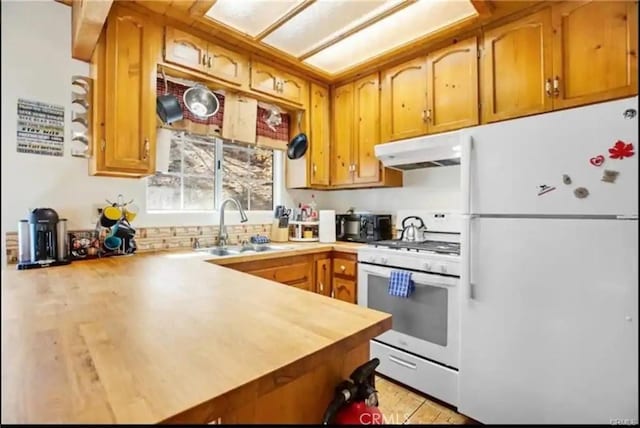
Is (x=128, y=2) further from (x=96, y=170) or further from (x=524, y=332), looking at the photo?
(x=524, y=332)

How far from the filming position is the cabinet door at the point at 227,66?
214cm

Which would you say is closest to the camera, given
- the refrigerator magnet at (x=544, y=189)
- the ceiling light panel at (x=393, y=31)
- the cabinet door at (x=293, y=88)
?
the refrigerator magnet at (x=544, y=189)

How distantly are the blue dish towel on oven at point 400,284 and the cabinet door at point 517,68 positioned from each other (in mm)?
1109

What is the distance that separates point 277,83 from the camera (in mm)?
2529

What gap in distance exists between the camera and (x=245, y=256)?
197 centimetres

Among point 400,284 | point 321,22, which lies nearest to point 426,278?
point 400,284

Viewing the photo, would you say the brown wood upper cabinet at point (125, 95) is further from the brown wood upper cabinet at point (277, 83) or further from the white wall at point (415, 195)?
the white wall at point (415, 195)

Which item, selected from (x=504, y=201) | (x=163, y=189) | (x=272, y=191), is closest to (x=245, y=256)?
(x=163, y=189)

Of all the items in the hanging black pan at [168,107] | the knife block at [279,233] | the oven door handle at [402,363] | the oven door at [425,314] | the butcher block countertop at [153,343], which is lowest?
the oven door handle at [402,363]

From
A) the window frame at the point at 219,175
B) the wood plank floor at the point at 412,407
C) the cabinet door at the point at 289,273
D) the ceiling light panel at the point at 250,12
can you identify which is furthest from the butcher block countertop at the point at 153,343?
the ceiling light panel at the point at 250,12

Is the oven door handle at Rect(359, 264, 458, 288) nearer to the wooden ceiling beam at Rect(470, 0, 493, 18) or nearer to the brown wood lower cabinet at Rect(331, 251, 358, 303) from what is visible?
the brown wood lower cabinet at Rect(331, 251, 358, 303)

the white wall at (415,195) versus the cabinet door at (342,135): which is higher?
the cabinet door at (342,135)

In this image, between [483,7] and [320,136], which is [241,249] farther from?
[483,7]

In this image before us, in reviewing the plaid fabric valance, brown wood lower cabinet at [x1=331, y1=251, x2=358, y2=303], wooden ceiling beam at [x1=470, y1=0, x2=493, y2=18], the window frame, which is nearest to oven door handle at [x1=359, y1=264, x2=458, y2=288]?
brown wood lower cabinet at [x1=331, y1=251, x2=358, y2=303]
